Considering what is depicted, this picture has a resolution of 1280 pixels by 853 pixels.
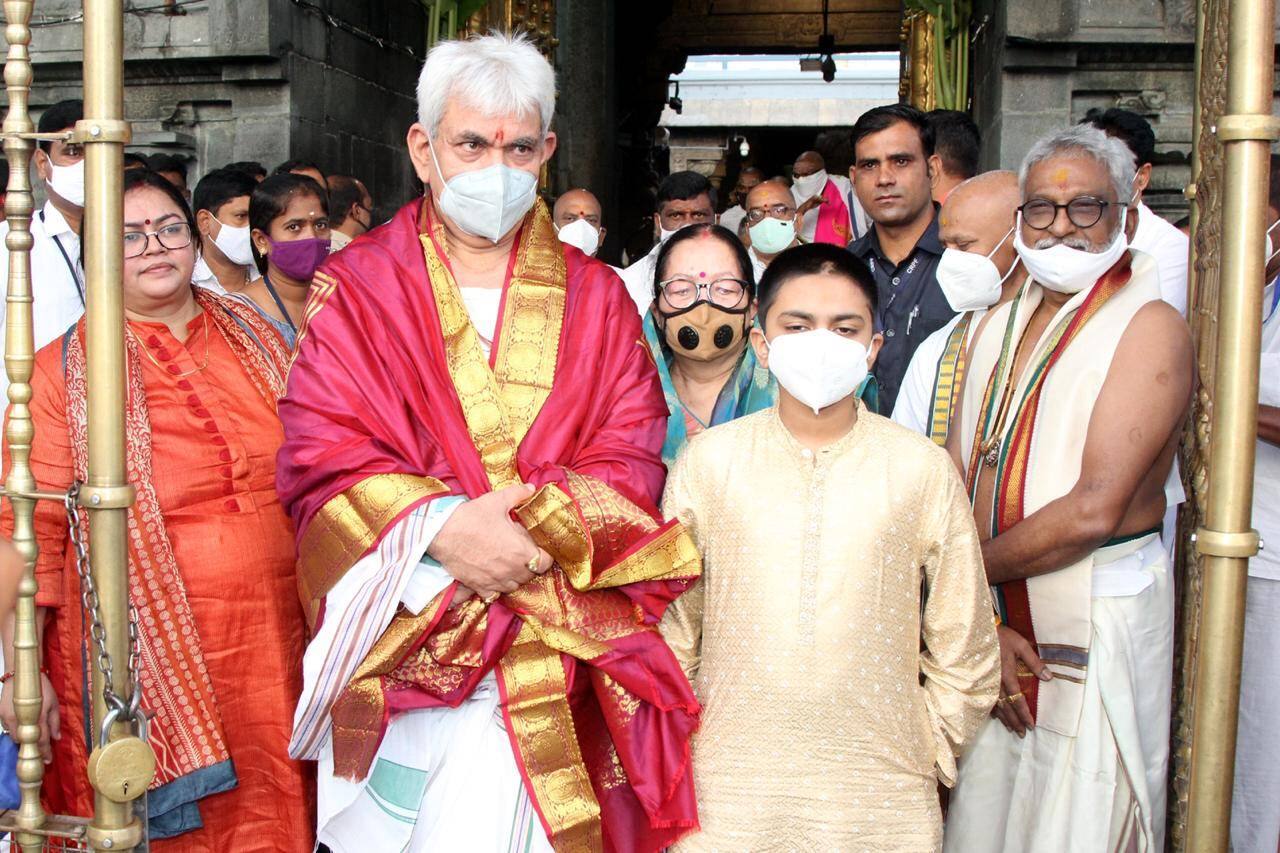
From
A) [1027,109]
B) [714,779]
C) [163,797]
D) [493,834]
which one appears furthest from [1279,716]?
[1027,109]

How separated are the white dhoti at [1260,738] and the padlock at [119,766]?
261 cm

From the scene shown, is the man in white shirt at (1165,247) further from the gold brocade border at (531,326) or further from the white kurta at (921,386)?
the gold brocade border at (531,326)

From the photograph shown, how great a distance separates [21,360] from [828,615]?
143cm

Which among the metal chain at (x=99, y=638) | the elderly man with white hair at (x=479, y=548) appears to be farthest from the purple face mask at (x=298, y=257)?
the metal chain at (x=99, y=638)

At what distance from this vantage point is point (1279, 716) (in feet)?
10.6

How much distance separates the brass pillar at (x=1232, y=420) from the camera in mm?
2006

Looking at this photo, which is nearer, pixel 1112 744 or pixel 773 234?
pixel 1112 744

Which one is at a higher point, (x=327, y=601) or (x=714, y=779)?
(x=327, y=601)

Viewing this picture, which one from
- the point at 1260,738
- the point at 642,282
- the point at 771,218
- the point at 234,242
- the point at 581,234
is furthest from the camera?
the point at 581,234

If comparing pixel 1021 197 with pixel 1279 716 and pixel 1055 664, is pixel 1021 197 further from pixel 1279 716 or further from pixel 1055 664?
pixel 1279 716

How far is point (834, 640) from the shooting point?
2.35m

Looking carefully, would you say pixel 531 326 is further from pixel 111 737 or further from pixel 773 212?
pixel 773 212

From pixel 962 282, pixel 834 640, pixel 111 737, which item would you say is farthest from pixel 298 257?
pixel 834 640

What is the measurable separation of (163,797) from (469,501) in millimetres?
953
